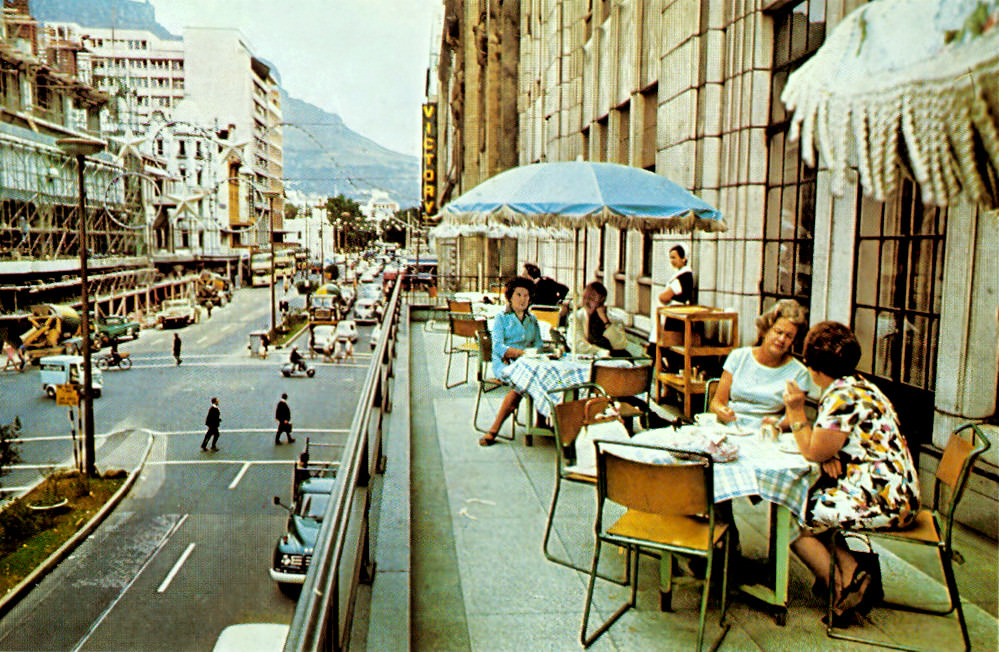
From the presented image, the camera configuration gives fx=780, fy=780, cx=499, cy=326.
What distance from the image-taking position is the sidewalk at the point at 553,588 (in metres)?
3.89

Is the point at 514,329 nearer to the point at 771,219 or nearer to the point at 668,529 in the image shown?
the point at 771,219

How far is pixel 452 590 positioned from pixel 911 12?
375 cm

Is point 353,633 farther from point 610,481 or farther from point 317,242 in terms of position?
point 317,242

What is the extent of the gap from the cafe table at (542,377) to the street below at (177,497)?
11.9 m

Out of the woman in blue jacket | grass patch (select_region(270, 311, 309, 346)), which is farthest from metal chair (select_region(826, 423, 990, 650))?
grass patch (select_region(270, 311, 309, 346))

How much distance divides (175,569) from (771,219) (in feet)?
56.7

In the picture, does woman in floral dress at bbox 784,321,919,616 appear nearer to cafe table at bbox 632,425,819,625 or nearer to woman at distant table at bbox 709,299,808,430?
cafe table at bbox 632,425,819,625

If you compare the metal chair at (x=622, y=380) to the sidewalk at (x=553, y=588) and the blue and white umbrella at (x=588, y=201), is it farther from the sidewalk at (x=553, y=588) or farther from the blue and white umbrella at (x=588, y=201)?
the blue and white umbrella at (x=588, y=201)

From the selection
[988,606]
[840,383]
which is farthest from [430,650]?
[988,606]

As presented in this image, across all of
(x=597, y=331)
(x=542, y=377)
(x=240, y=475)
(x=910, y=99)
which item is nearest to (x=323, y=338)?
(x=240, y=475)

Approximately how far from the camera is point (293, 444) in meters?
30.7

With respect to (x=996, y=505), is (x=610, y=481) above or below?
above

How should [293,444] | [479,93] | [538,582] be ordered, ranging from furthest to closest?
[479,93] < [293,444] < [538,582]

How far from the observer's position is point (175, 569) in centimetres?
1964
